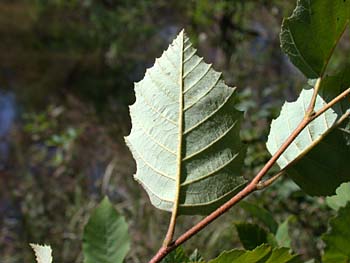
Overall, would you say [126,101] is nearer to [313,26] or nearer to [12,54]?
[12,54]

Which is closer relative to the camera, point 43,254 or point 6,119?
point 43,254

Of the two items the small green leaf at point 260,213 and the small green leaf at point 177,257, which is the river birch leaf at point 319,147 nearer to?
the small green leaf at point 177,257

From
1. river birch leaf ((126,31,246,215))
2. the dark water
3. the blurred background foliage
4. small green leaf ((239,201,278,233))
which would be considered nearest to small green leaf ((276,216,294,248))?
small green leaf ((239,201,278,233))

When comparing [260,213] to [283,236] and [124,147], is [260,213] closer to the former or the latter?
[283,236]

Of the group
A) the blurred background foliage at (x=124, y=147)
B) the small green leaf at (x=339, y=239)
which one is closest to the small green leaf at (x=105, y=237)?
the small green leaf at (x=339, y=239)

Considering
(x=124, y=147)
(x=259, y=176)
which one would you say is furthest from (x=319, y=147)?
(x=124, y=147)

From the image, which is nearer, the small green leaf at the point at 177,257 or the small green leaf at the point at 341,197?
the small green leaf at the point at 177,257
